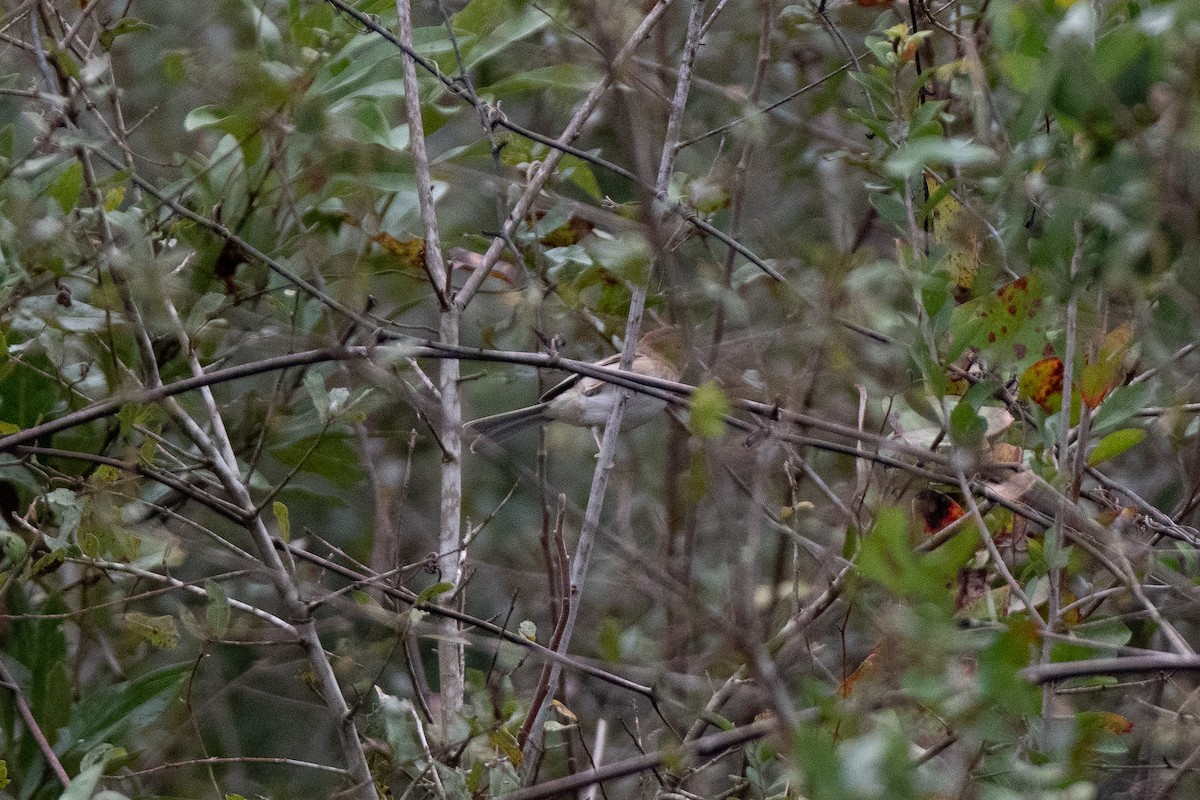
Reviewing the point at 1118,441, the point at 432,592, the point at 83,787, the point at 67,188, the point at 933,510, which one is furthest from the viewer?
the point at 933,510

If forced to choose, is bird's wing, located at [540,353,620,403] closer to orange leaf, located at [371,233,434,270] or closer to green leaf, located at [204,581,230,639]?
orange leaf, located at [371,233,434,270]

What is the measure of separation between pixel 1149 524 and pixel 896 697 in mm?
592

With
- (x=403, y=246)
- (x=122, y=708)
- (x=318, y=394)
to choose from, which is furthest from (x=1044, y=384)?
(x=122, y=708)

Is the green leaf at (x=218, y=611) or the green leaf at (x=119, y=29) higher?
the green leaf at (x=119, y=29)

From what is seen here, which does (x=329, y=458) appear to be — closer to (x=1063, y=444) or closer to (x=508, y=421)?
(x=508, y=421)

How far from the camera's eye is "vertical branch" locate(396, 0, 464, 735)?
1569 mm

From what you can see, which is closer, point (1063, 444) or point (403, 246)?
point (1063, 444)

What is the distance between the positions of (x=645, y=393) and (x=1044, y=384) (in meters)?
0.45

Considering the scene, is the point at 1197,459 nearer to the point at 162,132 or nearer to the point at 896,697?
the point at 896,697

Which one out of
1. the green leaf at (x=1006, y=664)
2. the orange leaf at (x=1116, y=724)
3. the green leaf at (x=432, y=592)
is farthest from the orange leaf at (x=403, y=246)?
the green leaf at (x=1006, y=664)

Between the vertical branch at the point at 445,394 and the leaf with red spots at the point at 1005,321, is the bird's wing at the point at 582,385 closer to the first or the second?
the vertical branch at the point at 445,394

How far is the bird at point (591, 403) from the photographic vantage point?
89.3 inches

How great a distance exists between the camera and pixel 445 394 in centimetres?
161

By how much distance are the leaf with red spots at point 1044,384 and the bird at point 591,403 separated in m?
0.81
